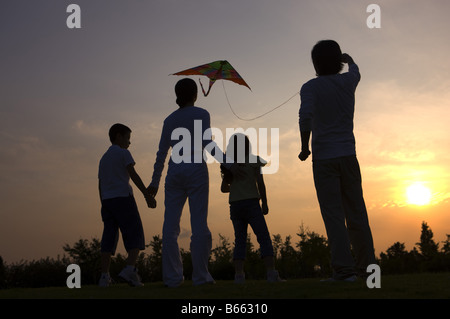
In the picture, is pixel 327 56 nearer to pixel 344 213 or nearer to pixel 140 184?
pixel 344 213

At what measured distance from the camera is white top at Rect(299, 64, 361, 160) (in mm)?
6320

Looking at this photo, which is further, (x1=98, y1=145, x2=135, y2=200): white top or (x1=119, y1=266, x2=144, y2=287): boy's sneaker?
(x1=98, y1=145, x2=135, y2=200): white top

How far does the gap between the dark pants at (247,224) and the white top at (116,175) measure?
1815mm

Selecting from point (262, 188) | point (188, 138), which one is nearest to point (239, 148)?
point (262, 188)

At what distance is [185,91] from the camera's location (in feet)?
23.2

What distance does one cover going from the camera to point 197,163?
6.74 meters

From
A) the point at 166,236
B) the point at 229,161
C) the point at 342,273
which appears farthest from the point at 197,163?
the point at 342,273

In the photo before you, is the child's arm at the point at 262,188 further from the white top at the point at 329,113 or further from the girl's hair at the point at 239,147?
the white top at the point at 329,113

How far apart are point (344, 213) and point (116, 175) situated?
3.79 meters

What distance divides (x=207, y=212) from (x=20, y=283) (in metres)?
7.08

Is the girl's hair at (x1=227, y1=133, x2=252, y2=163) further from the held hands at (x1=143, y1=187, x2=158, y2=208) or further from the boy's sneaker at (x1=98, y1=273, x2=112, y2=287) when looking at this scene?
the boy's sneaker at (x1=98, y1=273, x2=112, y2=287)

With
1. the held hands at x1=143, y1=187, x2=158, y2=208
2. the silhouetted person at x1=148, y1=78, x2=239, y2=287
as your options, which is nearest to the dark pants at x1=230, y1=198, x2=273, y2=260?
the silhouetted person at x1=148, y1=78, x2=239, y2=287

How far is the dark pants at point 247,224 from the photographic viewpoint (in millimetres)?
7817

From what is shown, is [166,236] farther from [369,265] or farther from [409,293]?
[409,293]
